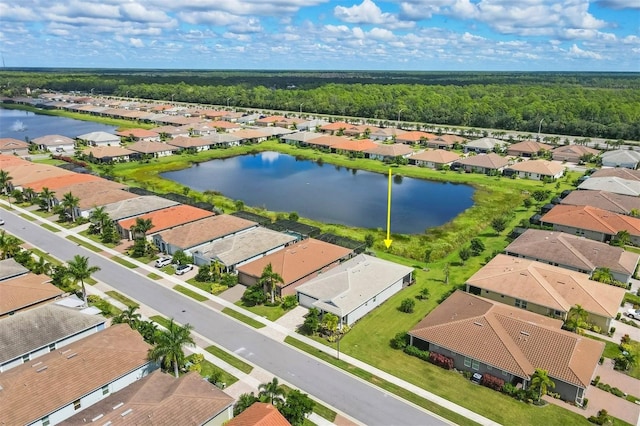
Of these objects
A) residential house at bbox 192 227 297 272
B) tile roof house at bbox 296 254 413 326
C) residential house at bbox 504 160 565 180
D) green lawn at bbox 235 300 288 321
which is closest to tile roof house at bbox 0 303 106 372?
green lawn at bbox 235 300 288 321

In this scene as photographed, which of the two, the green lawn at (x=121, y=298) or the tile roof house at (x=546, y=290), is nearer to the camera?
the tile roof house at (x=546, y=290)

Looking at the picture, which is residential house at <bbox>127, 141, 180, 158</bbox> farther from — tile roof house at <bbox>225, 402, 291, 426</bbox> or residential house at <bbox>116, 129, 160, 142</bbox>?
tile roof house at <bbox>225, 402, 291, 426</bbox>

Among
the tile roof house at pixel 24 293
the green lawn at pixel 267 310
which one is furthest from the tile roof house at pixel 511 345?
the tile roof house at pixel 24 293

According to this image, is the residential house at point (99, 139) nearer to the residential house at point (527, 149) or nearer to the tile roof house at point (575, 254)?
the residential house at point (527, 149)

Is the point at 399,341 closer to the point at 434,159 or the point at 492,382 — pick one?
the point at 492,382

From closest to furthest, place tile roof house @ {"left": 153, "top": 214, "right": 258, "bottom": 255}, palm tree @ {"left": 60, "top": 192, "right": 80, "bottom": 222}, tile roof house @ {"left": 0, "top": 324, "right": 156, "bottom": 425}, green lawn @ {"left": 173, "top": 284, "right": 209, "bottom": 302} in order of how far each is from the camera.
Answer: tile roof house @ {"left": 0, "top": 324, "right": 156, "bottom": 425} → green lawn @ {"left": 173, "top": 284, "right": 209, "bottom": 302} → tile roof house @ {"left": 153, "top": 214, "right": 258, "bottom": 255} → palm tree @ {"left": 60, "top": 192, "right": 80, "bottom": 222}

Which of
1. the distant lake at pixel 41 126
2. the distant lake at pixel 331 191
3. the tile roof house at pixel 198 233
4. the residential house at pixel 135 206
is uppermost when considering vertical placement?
the residential house at pixel 135 206

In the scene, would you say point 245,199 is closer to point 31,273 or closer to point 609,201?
point 31,273
